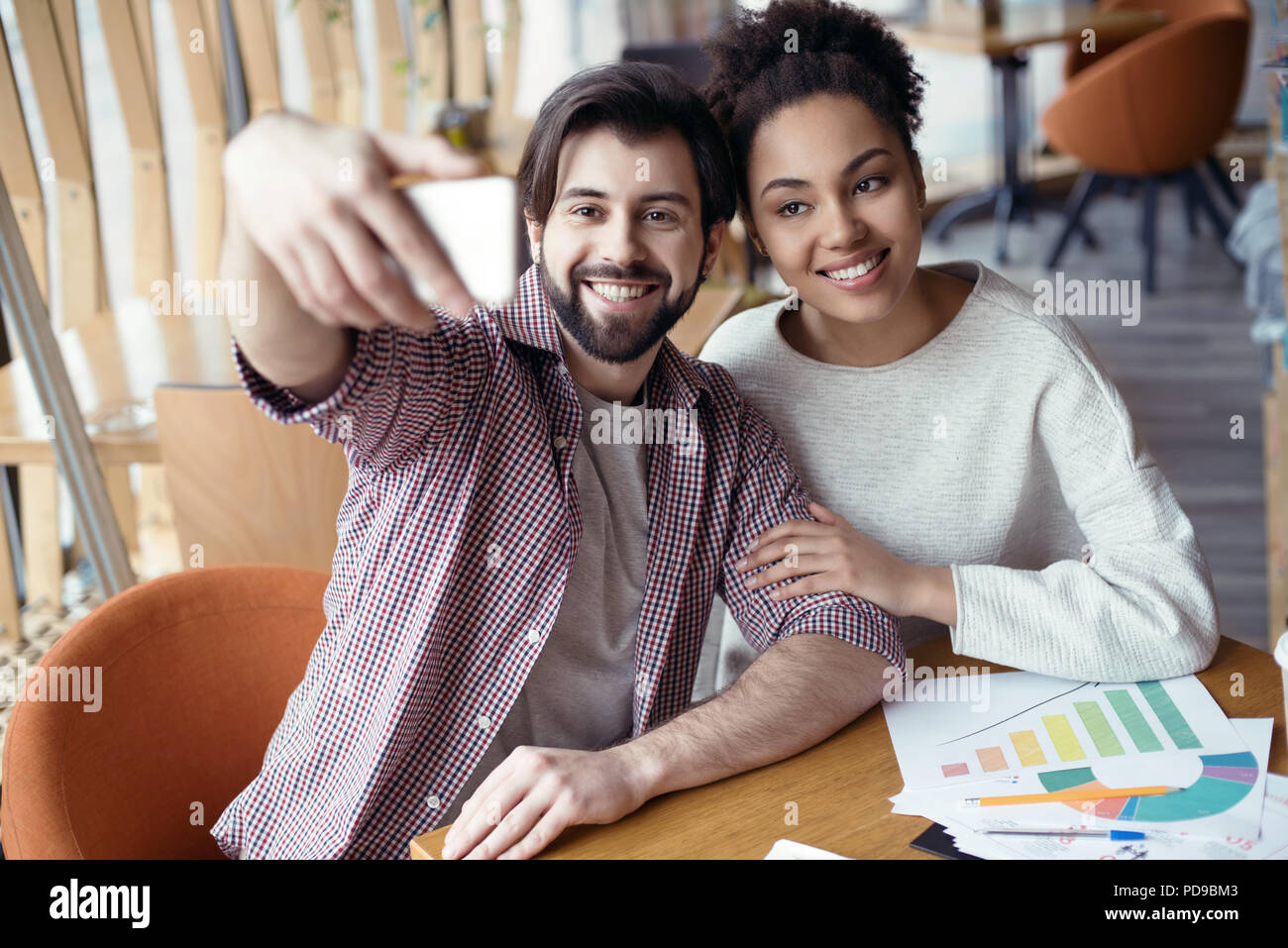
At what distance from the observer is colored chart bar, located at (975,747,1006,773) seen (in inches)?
48.1

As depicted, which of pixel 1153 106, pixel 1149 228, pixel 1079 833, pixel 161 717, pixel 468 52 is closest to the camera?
pixel 1079 833

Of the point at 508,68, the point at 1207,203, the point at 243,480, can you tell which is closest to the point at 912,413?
the point at 243,480

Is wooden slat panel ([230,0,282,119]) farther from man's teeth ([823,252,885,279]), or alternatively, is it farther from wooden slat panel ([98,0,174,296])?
man's teeth ([823,252,885,279])

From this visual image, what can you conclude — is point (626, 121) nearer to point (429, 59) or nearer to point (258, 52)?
point (258, 52)

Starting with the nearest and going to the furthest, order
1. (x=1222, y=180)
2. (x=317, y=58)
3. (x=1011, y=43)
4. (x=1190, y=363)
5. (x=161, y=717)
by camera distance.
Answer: (x=161, y=717) < (x=317, y=58) < (x=1190, y=363) < (x=1011, y=43) < (x=1222, y=180)

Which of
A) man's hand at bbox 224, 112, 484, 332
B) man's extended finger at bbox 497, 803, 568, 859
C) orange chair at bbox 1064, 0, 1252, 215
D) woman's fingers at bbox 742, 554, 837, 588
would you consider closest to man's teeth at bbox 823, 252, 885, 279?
woman's fingers at bbox 742, 554, 837, 588

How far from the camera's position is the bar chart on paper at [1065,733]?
1.21 metres

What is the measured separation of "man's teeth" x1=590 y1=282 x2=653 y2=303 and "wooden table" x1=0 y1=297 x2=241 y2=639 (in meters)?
1.18

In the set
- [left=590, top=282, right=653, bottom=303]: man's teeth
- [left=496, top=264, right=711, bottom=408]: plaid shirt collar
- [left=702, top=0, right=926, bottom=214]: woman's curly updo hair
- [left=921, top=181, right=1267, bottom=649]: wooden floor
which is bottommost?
[left=921, top=181, right=1267, bottom=649]: wooden floor

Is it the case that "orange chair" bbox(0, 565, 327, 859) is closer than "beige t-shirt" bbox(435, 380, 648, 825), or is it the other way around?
"orange chair" bbox(0, 565, 327, 859)

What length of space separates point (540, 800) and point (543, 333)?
1.66 feet

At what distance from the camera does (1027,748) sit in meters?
1.25

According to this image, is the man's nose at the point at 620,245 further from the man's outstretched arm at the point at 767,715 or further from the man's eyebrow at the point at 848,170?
the man's outstretched arm at the point at 767,715
